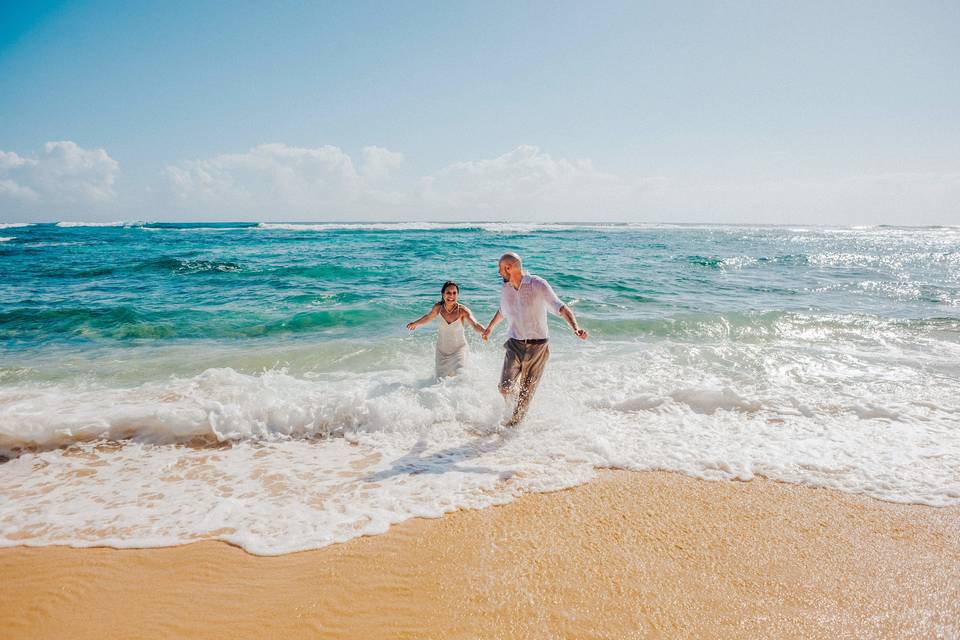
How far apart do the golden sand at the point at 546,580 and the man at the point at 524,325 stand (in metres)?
1.84

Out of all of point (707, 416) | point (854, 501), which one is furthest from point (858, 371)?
point (854, 501)

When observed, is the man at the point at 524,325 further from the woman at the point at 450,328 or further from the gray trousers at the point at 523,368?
the woman at the point at 450,328

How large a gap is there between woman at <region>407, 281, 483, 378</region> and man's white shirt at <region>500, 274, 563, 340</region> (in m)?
1.33

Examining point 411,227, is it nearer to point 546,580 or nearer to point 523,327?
point 523,327

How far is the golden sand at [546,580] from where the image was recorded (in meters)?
2.77

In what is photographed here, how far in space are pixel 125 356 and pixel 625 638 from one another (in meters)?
9.59

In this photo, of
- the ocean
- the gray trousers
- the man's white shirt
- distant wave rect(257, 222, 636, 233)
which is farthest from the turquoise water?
distant wave rect(257, 222, 636, 233)

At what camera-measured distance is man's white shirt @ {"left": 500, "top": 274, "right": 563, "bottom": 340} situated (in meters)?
5.24

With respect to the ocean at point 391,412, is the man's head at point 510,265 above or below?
above

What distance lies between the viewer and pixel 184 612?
2.90 meters

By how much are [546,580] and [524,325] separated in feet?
9.38

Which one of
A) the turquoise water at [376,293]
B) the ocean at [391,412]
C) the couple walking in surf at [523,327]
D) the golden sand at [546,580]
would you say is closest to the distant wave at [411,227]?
the turquoise water at [376,293]

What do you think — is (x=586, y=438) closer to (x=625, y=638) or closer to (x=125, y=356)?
(x=625, y=638)

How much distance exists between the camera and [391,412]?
18.8 ft
